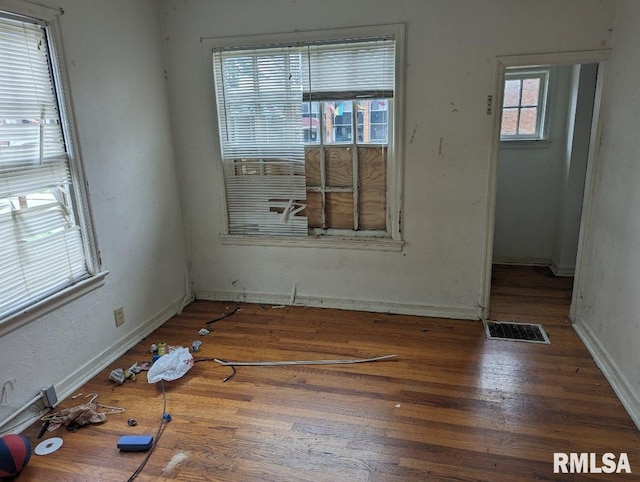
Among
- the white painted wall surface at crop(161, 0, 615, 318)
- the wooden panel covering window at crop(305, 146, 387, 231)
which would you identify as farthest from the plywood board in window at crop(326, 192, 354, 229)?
the white painted wall surface at crop(161, 0, 615, 318)

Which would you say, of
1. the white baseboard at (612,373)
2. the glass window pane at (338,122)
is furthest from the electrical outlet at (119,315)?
the white baseboard at (612,373)

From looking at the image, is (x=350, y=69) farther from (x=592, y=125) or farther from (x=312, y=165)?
(x=592, y=125)

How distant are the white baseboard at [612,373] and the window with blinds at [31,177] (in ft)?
10.5

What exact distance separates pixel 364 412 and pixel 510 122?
11.1ft

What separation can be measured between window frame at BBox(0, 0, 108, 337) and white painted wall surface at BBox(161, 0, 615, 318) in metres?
1.07

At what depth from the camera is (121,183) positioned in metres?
2.91

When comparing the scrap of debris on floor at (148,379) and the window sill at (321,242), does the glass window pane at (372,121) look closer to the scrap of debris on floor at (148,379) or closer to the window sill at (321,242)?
the window sill at (321,242)

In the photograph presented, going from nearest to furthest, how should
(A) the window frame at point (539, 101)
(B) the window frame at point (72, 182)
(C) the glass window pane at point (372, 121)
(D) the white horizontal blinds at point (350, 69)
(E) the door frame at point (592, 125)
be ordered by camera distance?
1. (B) the window frame at point (72, 182)
2. (E) the door frame at point (592, 125)
3. (D) the white horizontal blinds at point (350, 69)
4. (C) the glass window pane at point (372, 121)
5. (A) the window frame at point (539, 101)

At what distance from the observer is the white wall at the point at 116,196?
2410 mm

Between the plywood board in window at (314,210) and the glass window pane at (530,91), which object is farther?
the glass window pane at (530,91)

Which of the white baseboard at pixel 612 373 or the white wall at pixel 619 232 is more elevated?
the white wall at pixel 619 232

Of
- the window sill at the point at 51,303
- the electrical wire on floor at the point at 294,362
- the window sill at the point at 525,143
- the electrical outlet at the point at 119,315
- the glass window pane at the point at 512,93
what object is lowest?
the electrical wire on floor at the point at 294,362

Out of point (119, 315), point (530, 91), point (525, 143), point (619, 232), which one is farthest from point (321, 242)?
point (530, 91)

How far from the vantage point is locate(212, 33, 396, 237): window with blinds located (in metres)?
3.11
